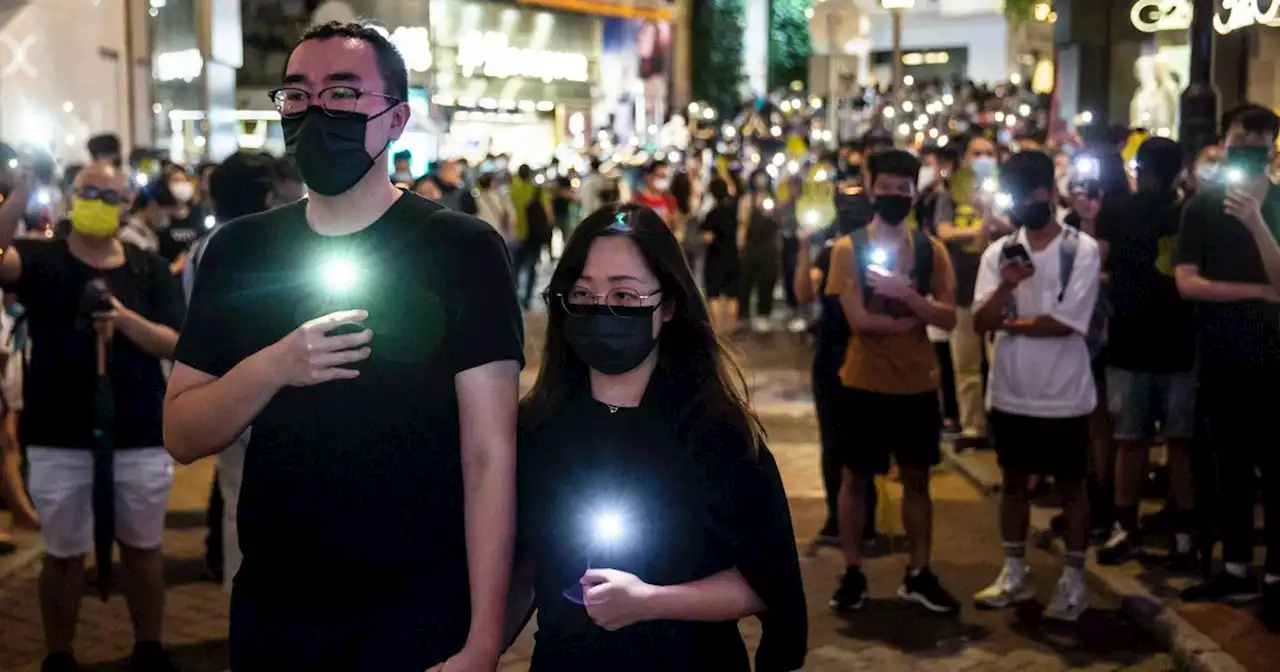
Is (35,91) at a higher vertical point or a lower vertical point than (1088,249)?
higher

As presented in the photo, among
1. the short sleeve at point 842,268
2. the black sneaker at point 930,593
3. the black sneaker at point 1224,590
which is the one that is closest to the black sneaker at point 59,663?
the short sleeve at point 842,268

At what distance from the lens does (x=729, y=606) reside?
288 cm

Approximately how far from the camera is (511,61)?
4856cm

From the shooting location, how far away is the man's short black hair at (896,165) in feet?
22.0

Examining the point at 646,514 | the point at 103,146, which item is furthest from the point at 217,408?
the point at 103,146

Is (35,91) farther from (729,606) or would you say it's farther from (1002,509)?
(729,606)

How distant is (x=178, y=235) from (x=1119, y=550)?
7.05 meters

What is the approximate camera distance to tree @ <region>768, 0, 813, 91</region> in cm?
6806

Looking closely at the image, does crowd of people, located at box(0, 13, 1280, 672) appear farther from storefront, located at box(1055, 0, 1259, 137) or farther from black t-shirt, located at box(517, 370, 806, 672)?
storefront, located at box(1055, 0, 1259, 137)

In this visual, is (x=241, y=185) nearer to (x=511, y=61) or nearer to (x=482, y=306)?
(x=482, y=306)

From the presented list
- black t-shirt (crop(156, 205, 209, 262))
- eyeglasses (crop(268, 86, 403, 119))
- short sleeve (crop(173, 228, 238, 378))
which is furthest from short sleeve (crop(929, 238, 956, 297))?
black t-shirt (crop(156, 205, 209, 262))

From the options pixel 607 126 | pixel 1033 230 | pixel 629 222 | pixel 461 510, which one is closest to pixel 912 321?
pixel 1033 230

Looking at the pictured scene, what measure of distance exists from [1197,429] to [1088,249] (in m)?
1.05

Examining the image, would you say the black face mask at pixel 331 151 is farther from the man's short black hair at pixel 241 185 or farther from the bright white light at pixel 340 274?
the man's short black hair at pixel 241 185
